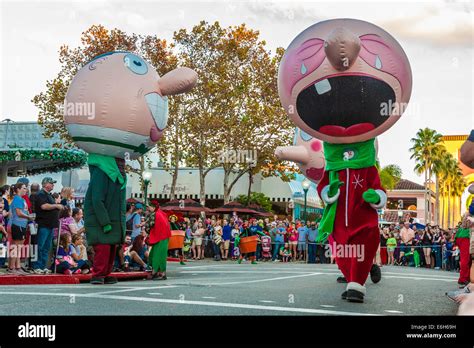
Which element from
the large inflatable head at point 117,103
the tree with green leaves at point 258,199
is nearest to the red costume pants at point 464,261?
the large inflatable head at point 117,103

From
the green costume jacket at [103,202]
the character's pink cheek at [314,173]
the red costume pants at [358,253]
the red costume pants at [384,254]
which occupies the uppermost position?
the character's pink cheek at [314,173]

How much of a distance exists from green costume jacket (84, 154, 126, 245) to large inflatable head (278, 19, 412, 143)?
351 cm

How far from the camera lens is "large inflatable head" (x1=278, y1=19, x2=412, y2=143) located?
8.25 m

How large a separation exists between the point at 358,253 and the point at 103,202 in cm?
436

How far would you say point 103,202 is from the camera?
1055 centimetres

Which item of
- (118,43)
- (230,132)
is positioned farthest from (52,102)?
(230,132)

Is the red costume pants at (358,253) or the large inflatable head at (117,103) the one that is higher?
the large inflatable head at (117,103)

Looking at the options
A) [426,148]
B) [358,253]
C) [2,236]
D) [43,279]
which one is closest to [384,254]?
[2,236]

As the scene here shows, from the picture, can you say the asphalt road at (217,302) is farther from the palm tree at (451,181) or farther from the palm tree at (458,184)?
the palm tree at (458,184)

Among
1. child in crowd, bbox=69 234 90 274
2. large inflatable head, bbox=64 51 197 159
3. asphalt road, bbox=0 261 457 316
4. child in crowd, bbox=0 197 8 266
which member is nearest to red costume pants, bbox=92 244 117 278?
asphalt road, bbox=0 261 457 316

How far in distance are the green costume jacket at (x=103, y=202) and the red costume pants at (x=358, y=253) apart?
3.88m

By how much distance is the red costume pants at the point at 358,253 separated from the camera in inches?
326

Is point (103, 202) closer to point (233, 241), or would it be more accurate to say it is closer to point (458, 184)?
point (233, 241)
